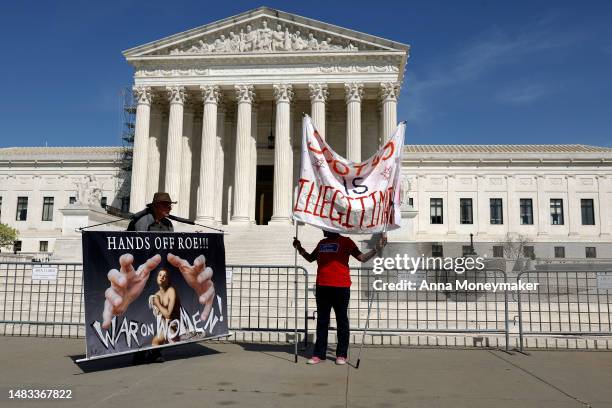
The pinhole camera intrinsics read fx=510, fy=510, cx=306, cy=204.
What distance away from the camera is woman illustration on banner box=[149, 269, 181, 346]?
283 inches

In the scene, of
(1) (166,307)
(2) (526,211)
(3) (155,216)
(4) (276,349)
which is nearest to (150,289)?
(1) (166,307)

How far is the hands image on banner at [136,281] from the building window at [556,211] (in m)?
47.1

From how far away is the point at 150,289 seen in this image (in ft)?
23.7

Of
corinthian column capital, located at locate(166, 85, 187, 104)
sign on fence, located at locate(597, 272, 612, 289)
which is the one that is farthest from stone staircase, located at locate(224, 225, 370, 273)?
sign on fence, located at locate(597, 272, 612, 289)

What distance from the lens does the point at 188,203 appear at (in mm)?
34906

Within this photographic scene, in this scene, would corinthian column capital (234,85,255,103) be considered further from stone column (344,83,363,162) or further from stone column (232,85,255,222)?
stone column (344,83,363,162)

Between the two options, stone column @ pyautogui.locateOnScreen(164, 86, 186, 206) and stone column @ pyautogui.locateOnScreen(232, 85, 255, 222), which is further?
stone column @ pyautogui.locateOnScreen(164, 86, 186, 206)

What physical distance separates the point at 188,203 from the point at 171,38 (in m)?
11.0

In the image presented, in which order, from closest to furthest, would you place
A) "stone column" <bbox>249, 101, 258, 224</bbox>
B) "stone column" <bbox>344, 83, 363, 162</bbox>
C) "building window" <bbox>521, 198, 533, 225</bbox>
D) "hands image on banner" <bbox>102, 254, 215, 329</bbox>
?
1. "hands image on banner" <bbox>102, 254, 215, 329</bbox>
2. "stone column" <bbox>344, 83, 363, 162</bbox>
3. "stone column" <bbox>249, 101, 258, 224</bbox>
4. "building window" <bbox>521, 198, 533, 225</bbox>

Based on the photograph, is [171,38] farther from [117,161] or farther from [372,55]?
[117,161]

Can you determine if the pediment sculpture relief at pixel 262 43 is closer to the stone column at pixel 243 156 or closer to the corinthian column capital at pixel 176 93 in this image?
the corinthian column capital at pixel 176 93

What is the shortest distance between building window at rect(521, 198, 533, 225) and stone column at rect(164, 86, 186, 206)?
32.4 meters

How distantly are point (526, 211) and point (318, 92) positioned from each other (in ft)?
87.5

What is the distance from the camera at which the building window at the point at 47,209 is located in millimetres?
50188
